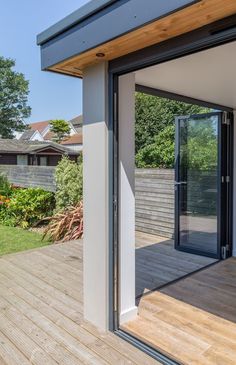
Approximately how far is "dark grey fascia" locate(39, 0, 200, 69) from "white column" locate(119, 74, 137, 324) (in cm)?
44

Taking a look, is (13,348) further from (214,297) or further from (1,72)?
(1,72)

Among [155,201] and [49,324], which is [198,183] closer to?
[155,201]

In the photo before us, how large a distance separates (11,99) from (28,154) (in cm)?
1175

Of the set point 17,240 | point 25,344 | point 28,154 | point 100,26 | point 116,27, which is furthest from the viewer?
point 28,154

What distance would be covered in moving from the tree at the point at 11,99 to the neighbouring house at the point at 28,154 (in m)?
9.18

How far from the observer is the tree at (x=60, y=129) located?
2637 cm

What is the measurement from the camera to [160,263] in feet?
13.5

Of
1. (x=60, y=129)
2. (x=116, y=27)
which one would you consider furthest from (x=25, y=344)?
(x=60, y=129)

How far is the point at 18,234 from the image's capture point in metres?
5.94

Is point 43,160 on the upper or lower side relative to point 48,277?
upper

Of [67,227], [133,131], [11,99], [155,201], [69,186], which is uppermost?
[11,99]

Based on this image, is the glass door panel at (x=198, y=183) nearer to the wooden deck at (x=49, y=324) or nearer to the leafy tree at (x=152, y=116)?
the wooden deck at (x=49, y=324)

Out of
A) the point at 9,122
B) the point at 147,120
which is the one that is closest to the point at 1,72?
the point at 9,122

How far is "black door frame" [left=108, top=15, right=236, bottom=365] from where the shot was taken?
1713 millimetres
